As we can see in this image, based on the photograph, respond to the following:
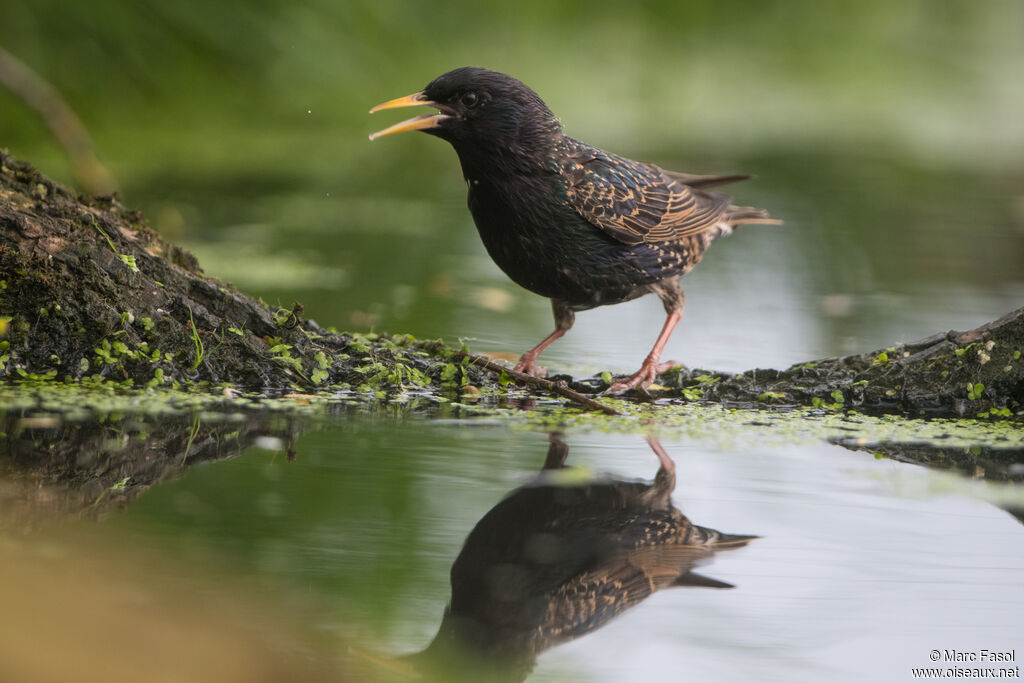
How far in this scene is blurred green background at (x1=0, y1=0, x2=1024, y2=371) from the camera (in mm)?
6073

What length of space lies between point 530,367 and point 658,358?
0.49 m

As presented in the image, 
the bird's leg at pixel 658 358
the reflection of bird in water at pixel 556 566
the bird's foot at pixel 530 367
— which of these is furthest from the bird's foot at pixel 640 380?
the reflection of bird in water at pixel 556 566

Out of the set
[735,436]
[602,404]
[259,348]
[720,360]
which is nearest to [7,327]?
[259,348]

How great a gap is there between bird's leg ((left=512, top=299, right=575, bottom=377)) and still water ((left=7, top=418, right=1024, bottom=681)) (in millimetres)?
1082

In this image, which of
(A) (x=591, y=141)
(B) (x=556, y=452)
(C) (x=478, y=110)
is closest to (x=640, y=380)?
(B) (x=556, y=452)

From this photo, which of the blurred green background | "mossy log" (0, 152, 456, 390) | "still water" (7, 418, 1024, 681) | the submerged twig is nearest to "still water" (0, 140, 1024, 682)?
"still water" (7, 418, 1024, 681)

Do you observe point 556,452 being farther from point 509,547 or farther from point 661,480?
point 509,547

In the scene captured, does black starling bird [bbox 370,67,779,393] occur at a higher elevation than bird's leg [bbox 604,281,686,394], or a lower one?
higher

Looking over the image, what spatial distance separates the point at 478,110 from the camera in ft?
13.6

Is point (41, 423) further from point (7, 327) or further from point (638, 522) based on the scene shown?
point (638, 522)

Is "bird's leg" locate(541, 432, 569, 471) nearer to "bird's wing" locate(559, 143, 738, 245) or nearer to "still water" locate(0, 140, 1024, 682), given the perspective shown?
"still water" locate(0, 140, 1024, 682)

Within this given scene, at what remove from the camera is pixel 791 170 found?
418 inches

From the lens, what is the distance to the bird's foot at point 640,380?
171 inches

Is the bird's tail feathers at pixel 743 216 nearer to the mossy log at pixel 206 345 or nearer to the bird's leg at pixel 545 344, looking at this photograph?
the bird's leg at pixel 545 344
